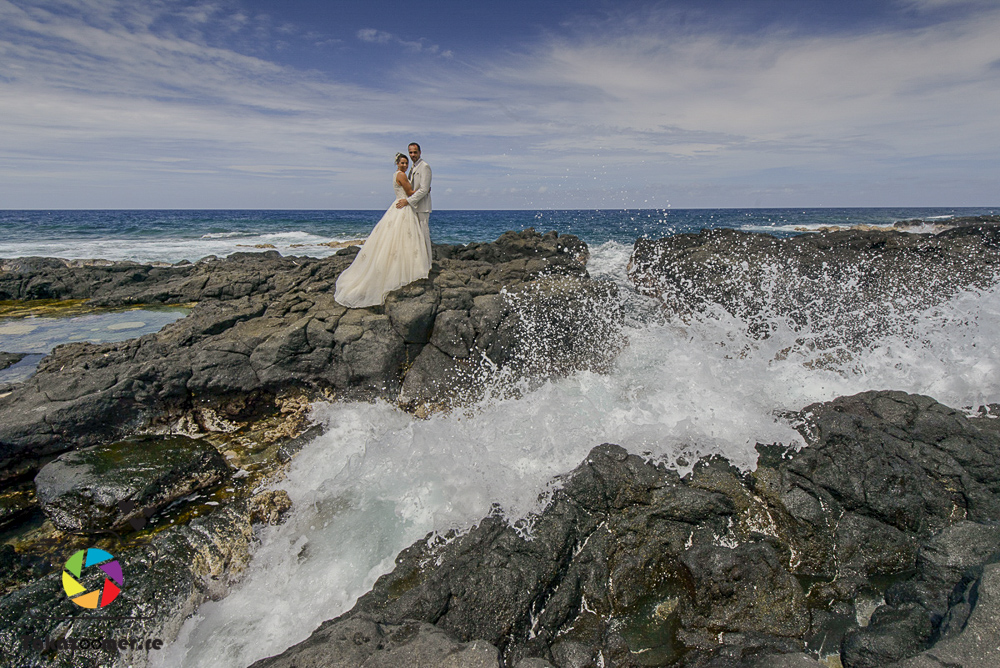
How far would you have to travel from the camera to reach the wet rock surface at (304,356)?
18.8 ft

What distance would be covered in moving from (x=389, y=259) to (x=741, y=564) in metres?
6.00

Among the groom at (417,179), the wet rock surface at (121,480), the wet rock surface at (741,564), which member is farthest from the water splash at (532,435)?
the groom at (417,179)

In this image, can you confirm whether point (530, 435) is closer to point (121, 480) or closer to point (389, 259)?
point (121, 480)

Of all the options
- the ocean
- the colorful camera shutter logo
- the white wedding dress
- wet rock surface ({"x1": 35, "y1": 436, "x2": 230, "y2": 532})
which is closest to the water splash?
the ocean

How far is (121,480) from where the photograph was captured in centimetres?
457

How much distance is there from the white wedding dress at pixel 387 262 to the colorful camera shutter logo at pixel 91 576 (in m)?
4.33

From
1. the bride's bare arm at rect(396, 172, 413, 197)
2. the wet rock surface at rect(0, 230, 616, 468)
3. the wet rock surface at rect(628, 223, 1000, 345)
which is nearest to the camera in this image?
the wet rock surface at rect(0, 230, 616, 468)

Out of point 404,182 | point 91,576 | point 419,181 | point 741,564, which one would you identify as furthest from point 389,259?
point 741,564

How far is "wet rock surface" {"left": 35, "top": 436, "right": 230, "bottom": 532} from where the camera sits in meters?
4.40

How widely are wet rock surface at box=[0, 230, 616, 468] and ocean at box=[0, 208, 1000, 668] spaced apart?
58cm

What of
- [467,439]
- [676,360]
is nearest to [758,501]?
[676,360]

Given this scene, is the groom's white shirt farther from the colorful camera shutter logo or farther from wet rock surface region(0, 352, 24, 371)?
wet rock surface region(0, 352, 24, 371)

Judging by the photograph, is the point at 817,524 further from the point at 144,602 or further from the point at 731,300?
the point at 731,300

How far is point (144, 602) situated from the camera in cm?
346
